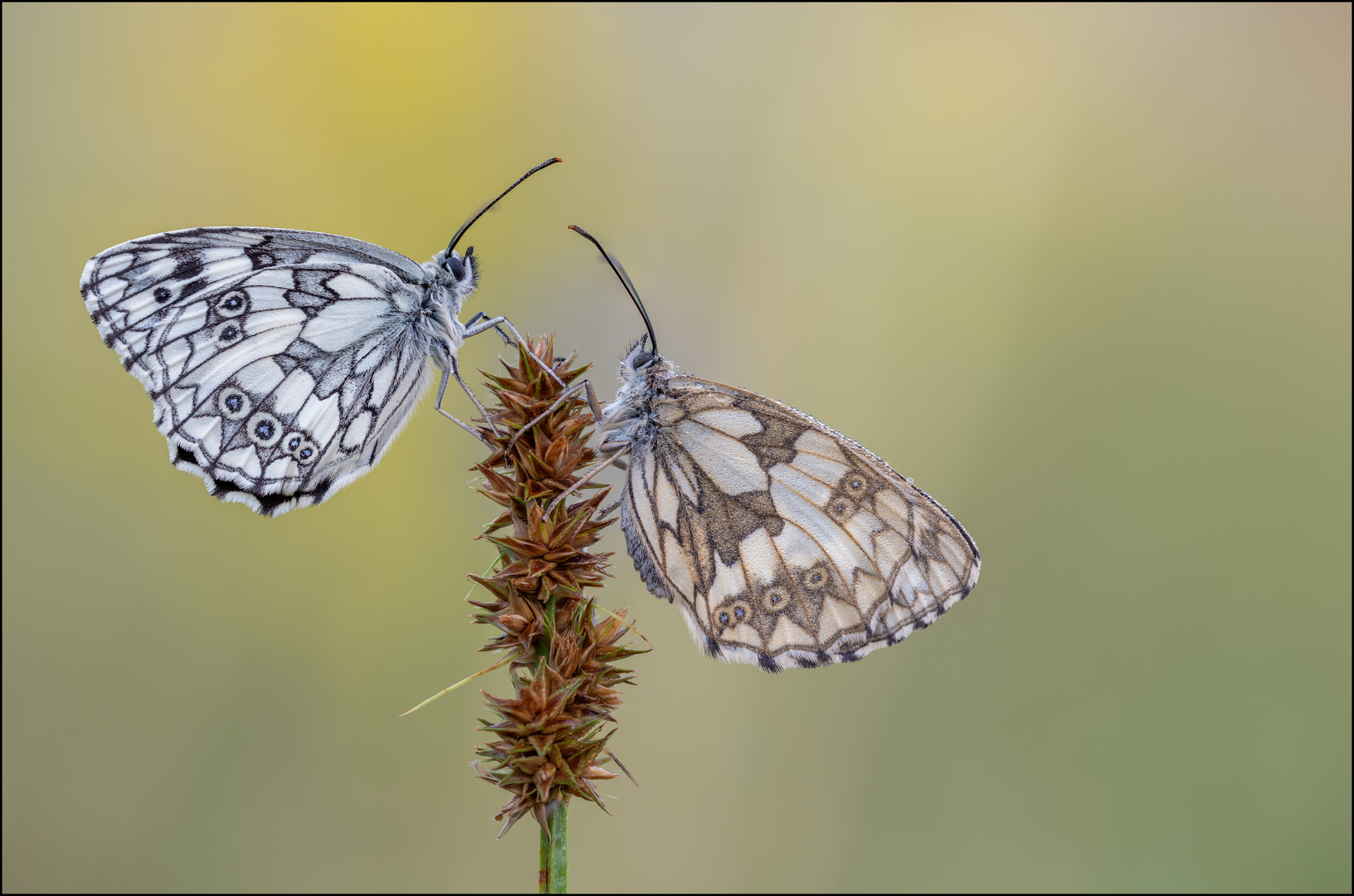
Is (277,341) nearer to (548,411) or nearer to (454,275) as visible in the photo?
(454,275)

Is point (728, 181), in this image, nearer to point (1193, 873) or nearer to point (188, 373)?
point (188, 373)

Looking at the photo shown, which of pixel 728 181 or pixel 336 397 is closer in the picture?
pixel 336 397

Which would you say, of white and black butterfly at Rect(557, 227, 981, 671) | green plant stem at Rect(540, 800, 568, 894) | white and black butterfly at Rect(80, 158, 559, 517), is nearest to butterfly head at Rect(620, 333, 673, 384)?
white and black butterfly at Rect(557, 227, 981, 671)

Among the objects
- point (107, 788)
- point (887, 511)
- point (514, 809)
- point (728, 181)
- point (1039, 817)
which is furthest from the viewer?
point (728, 181)

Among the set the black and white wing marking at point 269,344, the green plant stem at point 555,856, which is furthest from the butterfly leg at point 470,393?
the green plant stem at point 555,856

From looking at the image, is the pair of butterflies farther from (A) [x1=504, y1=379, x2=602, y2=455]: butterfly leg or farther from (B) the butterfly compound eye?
(A) [x1=504, y1=379, x2=602, y2=455]: butterfly leg

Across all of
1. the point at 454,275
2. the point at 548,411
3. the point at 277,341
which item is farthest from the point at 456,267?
the point at 548,411

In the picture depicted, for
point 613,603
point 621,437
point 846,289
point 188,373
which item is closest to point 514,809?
point 621,437
